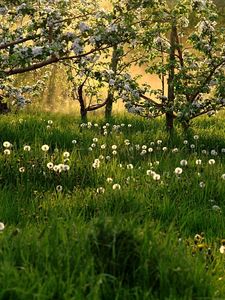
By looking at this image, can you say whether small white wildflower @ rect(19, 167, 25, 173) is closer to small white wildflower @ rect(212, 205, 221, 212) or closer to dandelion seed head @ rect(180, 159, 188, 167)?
dandelion seed head @ rect(180, 159, 188, 167)

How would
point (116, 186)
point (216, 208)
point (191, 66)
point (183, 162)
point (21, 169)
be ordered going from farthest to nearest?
point (191, 66), point (183, 162), point (21, 169), point (116, 186), point (216, 208)

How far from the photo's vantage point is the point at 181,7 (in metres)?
9.25

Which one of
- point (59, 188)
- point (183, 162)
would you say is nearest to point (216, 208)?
point (183, 162)

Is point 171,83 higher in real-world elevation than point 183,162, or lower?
higher

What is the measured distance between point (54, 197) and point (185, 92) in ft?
18.2

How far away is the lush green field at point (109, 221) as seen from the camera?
3525mm

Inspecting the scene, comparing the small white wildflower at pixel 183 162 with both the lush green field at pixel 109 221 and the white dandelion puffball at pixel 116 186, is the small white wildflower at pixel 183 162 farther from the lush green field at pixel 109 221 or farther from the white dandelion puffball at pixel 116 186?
the white dandelion puffball at pixel 116 186

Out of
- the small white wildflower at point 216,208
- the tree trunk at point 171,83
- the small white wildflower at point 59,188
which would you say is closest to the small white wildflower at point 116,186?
the small white wildflower at point 59,188

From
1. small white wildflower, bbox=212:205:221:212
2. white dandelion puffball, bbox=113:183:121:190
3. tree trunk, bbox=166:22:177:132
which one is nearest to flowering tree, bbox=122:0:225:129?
tree trunk, bbox=166:22:177:132

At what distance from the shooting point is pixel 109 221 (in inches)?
152

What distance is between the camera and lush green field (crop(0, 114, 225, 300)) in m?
3.53

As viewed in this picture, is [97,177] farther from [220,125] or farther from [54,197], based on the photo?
[220,125]

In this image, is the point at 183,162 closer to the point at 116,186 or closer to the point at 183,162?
the point at 183,162

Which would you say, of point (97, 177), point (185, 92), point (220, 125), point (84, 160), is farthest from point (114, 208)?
point (220, 125)
